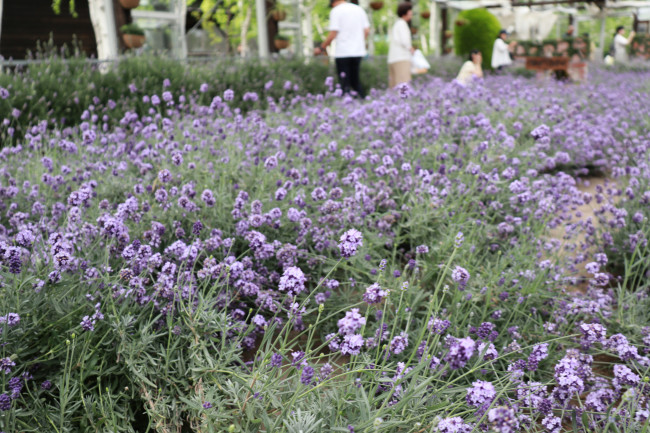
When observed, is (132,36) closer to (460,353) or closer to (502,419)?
Result: (460,353)

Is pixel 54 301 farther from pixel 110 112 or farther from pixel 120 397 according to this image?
pixel 110 112

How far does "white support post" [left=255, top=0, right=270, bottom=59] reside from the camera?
13.1m

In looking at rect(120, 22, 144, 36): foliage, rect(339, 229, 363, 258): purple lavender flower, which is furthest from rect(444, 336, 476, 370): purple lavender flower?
rect(120, 22, 144, 36): foliage

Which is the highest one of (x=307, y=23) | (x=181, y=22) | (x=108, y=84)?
(x=307, y=23)

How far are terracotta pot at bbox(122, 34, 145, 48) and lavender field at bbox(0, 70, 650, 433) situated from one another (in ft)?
17.8

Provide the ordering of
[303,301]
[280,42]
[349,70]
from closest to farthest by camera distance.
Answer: [303,301], [349,70], [280,42]

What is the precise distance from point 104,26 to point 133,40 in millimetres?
687

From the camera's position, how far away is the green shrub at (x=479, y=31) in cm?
1683

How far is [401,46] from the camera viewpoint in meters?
9.68

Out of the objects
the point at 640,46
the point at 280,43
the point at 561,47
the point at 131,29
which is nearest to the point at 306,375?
the point at 131,29

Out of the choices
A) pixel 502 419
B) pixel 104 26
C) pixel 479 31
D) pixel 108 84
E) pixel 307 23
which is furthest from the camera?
pixel 479 31

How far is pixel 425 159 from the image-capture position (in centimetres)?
460

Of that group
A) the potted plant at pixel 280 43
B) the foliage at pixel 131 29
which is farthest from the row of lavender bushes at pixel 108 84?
the potted plant at pixel 280 43

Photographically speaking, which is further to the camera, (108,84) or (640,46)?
(640,46)
